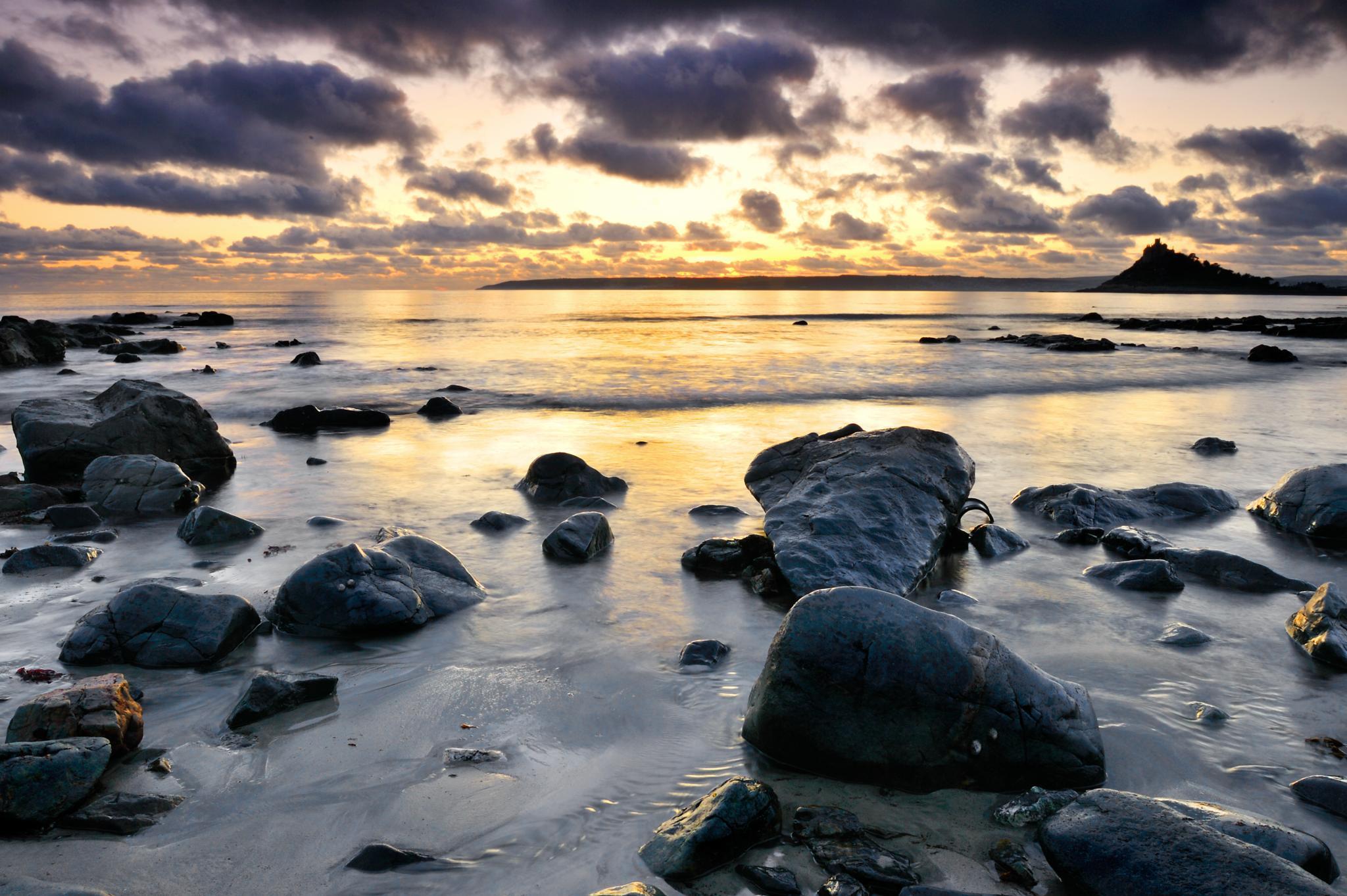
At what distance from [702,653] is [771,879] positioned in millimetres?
1960

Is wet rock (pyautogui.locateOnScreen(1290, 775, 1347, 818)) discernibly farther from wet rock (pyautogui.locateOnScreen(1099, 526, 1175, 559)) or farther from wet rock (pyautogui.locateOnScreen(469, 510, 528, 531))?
wet rock (pyautogui.locateOnScreen(469, 510, 528, 531))

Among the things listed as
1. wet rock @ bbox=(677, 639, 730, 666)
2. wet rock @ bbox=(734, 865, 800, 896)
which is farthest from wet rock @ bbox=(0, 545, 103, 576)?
wet rock @ bbox=(734, 865, 800, 896)

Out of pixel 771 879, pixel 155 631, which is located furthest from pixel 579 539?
pixel 771 879

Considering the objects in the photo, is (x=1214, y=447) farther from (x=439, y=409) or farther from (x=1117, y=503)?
(x=439, y=409)

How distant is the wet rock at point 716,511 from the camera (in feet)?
27.0

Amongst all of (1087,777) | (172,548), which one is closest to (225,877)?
(1087,777)

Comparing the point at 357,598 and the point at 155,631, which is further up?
the point at 357,598

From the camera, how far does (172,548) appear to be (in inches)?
278

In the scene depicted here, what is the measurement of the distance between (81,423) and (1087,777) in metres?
11.4

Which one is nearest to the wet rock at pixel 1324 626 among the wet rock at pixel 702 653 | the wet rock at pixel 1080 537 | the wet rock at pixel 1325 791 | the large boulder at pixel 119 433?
the wet rock at pixel 1325 791

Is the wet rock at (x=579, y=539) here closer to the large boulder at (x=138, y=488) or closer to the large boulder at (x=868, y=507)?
the large boulder at (x=868, y=507)

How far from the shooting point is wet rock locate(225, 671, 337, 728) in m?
4.11

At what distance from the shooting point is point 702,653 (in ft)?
16.0

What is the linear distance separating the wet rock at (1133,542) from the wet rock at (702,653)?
400 cm
